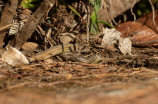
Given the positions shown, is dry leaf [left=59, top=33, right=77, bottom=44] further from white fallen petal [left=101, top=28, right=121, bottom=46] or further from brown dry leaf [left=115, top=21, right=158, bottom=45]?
brown dry leaf [left=115, top=21, right=158, bottom=45]

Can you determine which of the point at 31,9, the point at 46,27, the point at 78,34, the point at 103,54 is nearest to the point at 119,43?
the point at 103,54

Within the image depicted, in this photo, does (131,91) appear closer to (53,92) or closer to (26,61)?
(53,92)

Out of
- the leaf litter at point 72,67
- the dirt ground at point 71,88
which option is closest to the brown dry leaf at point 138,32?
the leaf litter at point 72,67

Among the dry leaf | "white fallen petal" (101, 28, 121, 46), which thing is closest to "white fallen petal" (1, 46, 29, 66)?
the dry leaf

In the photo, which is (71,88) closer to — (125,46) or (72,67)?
(72,67)

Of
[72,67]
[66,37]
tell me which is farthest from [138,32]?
[72,67]
